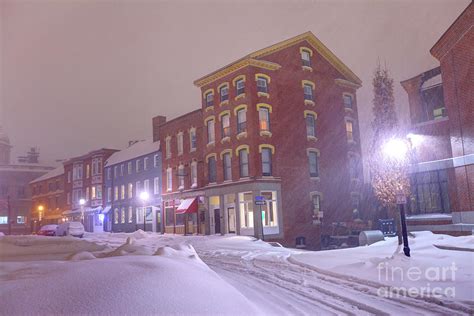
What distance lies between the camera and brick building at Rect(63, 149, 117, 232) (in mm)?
47750

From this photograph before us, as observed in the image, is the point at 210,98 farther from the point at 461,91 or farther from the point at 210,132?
the point at 461,91

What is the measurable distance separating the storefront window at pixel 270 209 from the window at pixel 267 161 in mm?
1515

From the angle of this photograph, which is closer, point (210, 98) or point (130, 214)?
point (210, 98)

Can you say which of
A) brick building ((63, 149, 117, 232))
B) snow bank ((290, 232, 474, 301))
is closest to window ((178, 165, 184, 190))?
brick building ((63, 149, 117, 232))

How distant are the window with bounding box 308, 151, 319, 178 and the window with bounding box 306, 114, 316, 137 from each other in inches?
60.5

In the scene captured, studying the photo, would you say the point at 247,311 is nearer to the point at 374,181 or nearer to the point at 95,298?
the point at 95,298

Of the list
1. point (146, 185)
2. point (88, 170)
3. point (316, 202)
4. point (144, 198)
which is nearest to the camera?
point (316, 202)

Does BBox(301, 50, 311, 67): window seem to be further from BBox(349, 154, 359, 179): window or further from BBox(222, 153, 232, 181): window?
BBox(222, 153, 232, 181): window

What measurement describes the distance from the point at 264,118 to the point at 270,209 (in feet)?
22.0

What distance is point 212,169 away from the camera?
1273 inches

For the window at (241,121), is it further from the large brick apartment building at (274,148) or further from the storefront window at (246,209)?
the storefront window at (246,209)

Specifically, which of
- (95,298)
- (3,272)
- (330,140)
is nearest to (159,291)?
(95,298)

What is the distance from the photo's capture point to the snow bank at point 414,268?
878cm

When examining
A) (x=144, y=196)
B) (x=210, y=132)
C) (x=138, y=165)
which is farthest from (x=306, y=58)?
(x=138, y=165)
